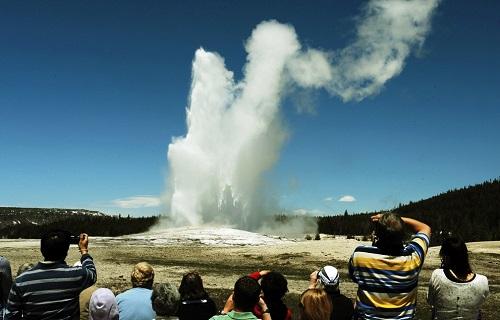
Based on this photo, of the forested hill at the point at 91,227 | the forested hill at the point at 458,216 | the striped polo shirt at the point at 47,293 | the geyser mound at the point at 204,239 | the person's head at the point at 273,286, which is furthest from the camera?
the forested hill at the point at 458,216

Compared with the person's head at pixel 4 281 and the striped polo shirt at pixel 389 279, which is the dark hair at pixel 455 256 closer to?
the striped polo shirt at pixel 389 279

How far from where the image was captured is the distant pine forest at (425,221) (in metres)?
59.0

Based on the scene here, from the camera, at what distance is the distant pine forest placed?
2322 inches

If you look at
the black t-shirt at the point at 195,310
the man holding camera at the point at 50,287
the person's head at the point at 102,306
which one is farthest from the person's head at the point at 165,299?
the man holding camera at the point at 50,287

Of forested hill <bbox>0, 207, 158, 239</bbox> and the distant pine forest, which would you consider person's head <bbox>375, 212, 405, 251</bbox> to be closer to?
the distant pine forest

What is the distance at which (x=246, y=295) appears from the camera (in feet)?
13.1

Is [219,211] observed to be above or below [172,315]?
above

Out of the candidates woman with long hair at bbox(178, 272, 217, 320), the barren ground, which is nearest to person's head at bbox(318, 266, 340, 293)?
woman with long hair at bbox(178, 272, 217, 320)

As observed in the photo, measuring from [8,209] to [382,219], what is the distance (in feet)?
547

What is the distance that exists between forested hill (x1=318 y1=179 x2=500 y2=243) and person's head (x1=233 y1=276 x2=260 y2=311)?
4086cm

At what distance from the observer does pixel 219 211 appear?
56.0 m

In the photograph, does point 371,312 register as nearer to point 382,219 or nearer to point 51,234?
point 382,219

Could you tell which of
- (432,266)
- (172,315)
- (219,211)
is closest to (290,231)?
(219,211)

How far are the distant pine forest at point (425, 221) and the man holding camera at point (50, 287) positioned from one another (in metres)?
23.4
